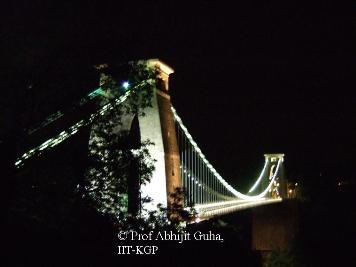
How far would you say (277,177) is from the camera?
3559 centimetres

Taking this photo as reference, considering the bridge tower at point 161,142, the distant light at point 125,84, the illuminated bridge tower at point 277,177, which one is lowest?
the distant light at point 125,84

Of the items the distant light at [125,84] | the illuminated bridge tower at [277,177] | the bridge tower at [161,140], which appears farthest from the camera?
the illuminated bridge tower at [277,177]

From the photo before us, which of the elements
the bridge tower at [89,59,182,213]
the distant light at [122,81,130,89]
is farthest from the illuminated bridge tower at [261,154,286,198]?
the distant light at [122,81,130,89]

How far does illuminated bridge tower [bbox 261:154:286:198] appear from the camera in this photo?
3425 cm

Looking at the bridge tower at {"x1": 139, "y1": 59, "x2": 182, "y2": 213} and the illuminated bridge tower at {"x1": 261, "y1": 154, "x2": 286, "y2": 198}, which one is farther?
the illuminated bridge tower at {"x1": 261, "y1": 154, "x2": 286, "y2": 198}

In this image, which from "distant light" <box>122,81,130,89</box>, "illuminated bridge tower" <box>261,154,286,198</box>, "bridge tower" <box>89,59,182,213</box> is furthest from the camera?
"illuminated bridge tower" <box>261,154,286,198</box>

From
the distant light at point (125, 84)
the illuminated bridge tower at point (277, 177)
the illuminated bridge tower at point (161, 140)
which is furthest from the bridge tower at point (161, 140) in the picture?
the illuminated bridge tower at point (277, 177)

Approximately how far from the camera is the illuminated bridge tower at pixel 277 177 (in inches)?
1348

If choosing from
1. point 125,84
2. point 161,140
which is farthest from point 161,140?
point 125,84

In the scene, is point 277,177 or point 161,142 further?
point 277,177

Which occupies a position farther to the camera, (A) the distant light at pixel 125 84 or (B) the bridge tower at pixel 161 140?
(B) the bridge tower at pixel 161 140

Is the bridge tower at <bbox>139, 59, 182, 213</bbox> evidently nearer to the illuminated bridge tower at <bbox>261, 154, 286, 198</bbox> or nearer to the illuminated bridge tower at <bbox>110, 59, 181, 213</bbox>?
the illuminated bridge tower at <bbox>110, 59, 181, 213</bbox>

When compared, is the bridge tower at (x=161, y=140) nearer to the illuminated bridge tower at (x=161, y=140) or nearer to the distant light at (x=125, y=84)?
the illuminated bridge tower at (x=161, y=140)

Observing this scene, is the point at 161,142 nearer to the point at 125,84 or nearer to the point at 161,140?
the point at 161,140
